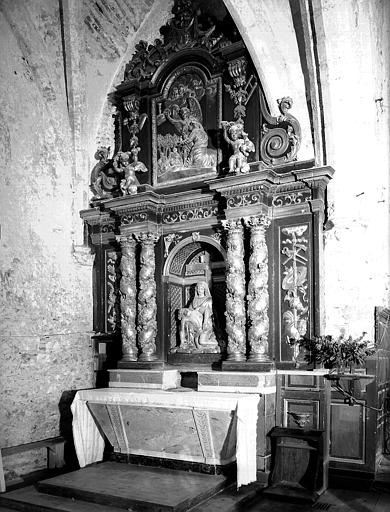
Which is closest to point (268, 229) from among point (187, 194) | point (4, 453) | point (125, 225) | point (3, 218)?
point (187, 194)

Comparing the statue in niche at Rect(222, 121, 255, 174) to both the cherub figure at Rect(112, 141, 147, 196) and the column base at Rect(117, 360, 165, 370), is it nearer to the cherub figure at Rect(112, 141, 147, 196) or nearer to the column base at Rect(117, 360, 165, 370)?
the cherub figure at Rect(112, 141, 147, 196)

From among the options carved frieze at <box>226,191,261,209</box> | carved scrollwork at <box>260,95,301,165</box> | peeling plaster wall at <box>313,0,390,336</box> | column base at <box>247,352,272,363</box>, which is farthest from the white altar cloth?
carved scrollwork at <box>260,95,301,165</box>

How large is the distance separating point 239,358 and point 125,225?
2459 millimetres

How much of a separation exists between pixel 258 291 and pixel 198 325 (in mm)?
1188

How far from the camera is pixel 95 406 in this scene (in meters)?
7.14

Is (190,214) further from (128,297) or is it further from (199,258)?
(128,297)

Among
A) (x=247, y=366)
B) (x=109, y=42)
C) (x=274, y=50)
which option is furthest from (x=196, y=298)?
(x=109, y=42)

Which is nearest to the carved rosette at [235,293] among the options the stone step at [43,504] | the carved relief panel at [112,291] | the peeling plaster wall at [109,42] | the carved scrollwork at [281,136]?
the carved scrollwork at [281,136]

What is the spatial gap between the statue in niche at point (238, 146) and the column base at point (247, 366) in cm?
234

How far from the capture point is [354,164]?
692cm

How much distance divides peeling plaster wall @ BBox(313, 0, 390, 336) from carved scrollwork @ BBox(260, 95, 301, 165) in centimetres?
42

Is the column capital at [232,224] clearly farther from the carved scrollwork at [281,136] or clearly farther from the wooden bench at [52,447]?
the wooden bench at [52,447]

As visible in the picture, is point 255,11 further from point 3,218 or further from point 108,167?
point 3,218

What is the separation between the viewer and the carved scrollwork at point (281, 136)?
717 centimetres
